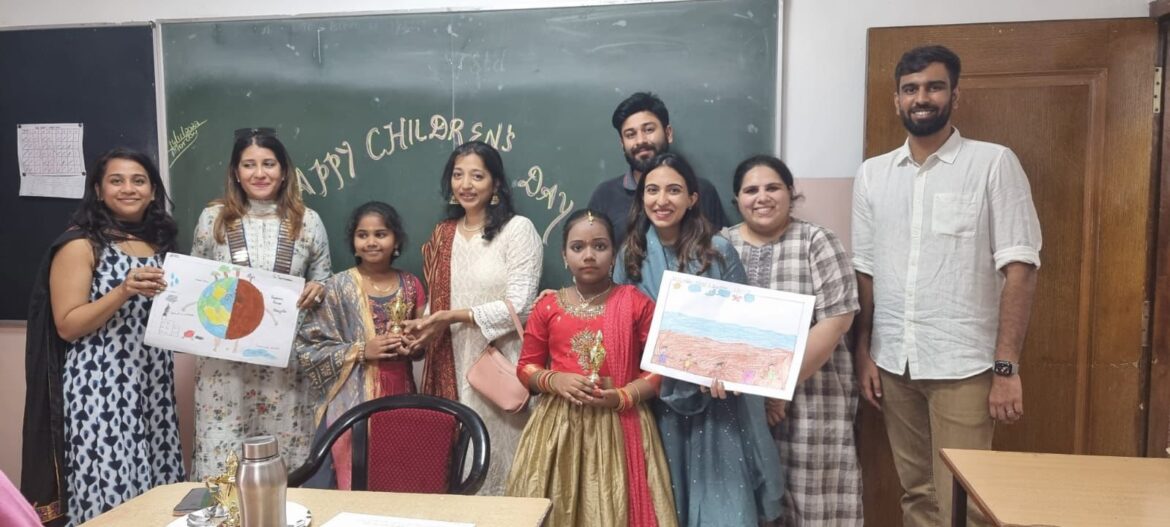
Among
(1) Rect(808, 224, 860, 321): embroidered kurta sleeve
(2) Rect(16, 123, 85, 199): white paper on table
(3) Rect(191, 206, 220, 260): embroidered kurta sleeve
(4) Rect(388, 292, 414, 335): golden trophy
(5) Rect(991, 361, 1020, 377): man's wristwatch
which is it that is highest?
(2) Rect(16, 123, 85, 199): white paper on table

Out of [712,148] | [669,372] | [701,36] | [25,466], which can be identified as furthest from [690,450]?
[25,466]

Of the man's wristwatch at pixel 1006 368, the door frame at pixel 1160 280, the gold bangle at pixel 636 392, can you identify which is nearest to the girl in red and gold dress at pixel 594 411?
the gold bangle at pixel 636 392

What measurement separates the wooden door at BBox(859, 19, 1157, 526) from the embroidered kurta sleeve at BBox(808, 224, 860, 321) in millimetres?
520

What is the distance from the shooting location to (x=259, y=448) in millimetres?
1334

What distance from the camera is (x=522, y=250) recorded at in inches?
112

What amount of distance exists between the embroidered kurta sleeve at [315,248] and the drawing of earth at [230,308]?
241 millimetres

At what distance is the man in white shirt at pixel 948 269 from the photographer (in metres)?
2.49

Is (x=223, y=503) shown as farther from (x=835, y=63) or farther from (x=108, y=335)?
(x=835, y=63)

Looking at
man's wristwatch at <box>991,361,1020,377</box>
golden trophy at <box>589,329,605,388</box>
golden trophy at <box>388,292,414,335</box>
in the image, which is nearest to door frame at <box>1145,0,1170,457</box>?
man's wristwatch at <box>991,361,1020,377</box>

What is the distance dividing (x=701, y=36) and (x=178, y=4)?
2302 mm

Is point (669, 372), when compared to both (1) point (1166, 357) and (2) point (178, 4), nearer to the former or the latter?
(1) point (1166, 357)

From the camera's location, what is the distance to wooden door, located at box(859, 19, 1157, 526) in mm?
2693

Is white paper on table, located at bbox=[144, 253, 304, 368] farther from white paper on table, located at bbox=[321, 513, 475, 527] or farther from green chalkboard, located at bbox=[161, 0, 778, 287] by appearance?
white paper on table, located at bbox=[321, 513, 475, 527]

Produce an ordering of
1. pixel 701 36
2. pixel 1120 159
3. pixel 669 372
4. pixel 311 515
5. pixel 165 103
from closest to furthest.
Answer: pixel 311 515 → pixel 669 372 → pixel 1120 159 → pixel 701 36 → pixel 165 103
